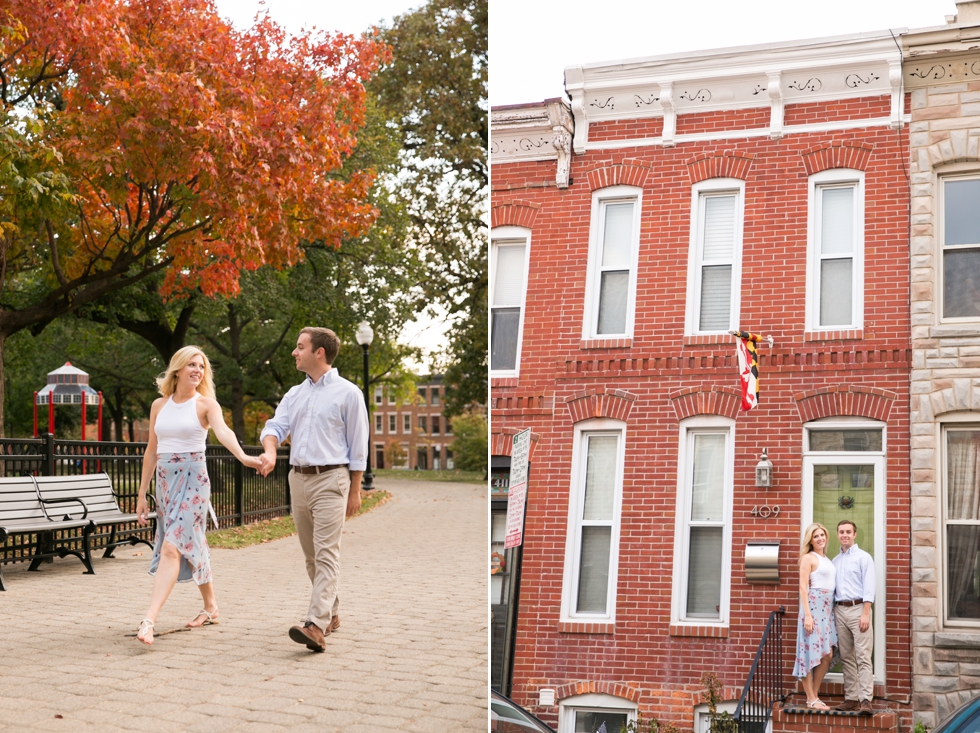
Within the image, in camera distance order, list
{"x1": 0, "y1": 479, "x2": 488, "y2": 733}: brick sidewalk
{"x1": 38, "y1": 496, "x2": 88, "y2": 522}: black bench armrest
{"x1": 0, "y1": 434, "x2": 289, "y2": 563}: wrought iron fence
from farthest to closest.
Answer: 1. {"x1": 0, "y1": 434, "x2": 289, "y2": 563}: wrought iron fence
2. {"x1": 38, "y1": 496, "x2": 88, "y2": 522}: black bench armrest
3. {"x1": 0, "y1": 479, "x2": 488, "y2": 733}: brick sidewalk

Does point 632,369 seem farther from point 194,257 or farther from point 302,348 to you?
point 194,257

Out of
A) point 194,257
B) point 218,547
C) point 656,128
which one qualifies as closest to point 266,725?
point 656,128

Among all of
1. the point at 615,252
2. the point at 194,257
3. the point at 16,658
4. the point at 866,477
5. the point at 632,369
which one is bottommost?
the point at 16,658

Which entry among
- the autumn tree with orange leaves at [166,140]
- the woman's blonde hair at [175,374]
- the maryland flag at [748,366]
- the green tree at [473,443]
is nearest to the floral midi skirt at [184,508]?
the woman's blonde hair at [175,374]

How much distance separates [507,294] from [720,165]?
842mm

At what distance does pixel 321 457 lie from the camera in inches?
199

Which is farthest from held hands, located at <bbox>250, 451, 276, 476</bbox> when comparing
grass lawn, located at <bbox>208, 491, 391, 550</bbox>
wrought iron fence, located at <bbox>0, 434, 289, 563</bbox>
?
grass lawn, located at <bbox>208, 491, 391, 550</bbox>

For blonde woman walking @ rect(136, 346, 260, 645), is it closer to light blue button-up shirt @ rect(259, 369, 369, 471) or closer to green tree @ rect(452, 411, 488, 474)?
light blue button-up shirt @ rect(259, 369, 369, 471)

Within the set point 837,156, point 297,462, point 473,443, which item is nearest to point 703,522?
point 837,156

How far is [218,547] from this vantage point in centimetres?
1077

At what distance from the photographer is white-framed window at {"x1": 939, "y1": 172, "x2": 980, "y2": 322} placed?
3.13 metres

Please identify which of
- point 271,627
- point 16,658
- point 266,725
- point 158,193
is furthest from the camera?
point 158,193

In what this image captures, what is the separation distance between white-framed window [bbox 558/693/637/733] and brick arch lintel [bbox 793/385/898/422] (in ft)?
3.35

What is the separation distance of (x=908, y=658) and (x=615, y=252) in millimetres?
1442
